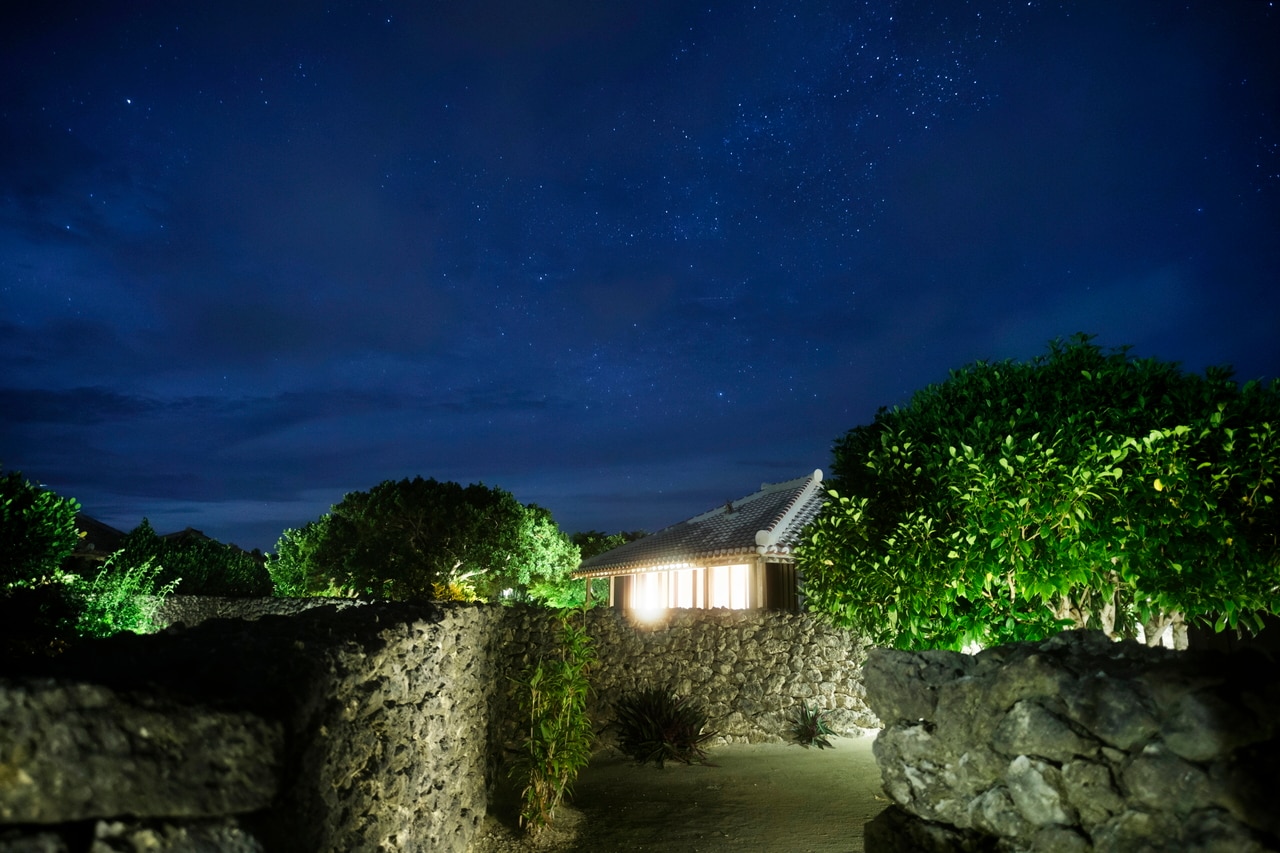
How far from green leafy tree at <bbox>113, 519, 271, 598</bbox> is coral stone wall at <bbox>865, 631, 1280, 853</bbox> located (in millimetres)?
26906

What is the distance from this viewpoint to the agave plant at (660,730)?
10609mm

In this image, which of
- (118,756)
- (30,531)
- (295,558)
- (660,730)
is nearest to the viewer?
(118,756)

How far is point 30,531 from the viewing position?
1666 centimetres

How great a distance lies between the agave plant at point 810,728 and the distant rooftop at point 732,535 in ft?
18.1

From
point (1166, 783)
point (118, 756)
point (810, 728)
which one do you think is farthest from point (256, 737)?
point (810, 728)


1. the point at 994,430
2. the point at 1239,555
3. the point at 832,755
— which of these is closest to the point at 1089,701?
the point at 1239,555

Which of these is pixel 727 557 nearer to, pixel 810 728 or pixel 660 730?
pixel 810 728

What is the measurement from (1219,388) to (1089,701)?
3.59 m

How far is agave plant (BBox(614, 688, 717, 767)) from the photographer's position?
10.6 m

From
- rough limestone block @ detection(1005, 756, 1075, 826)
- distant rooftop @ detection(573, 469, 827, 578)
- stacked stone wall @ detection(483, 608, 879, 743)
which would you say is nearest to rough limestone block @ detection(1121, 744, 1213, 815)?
rough limestone block @ detection(1005, 756, 1075, 826)

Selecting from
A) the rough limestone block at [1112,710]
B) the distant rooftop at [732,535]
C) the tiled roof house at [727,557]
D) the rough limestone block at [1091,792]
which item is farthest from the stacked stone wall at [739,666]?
the rough limestone block at [1112,710]

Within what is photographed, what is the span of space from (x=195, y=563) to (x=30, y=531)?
39.6ft

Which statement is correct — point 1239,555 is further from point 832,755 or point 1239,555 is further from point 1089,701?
point 832,755

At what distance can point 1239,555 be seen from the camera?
568 centimetres
